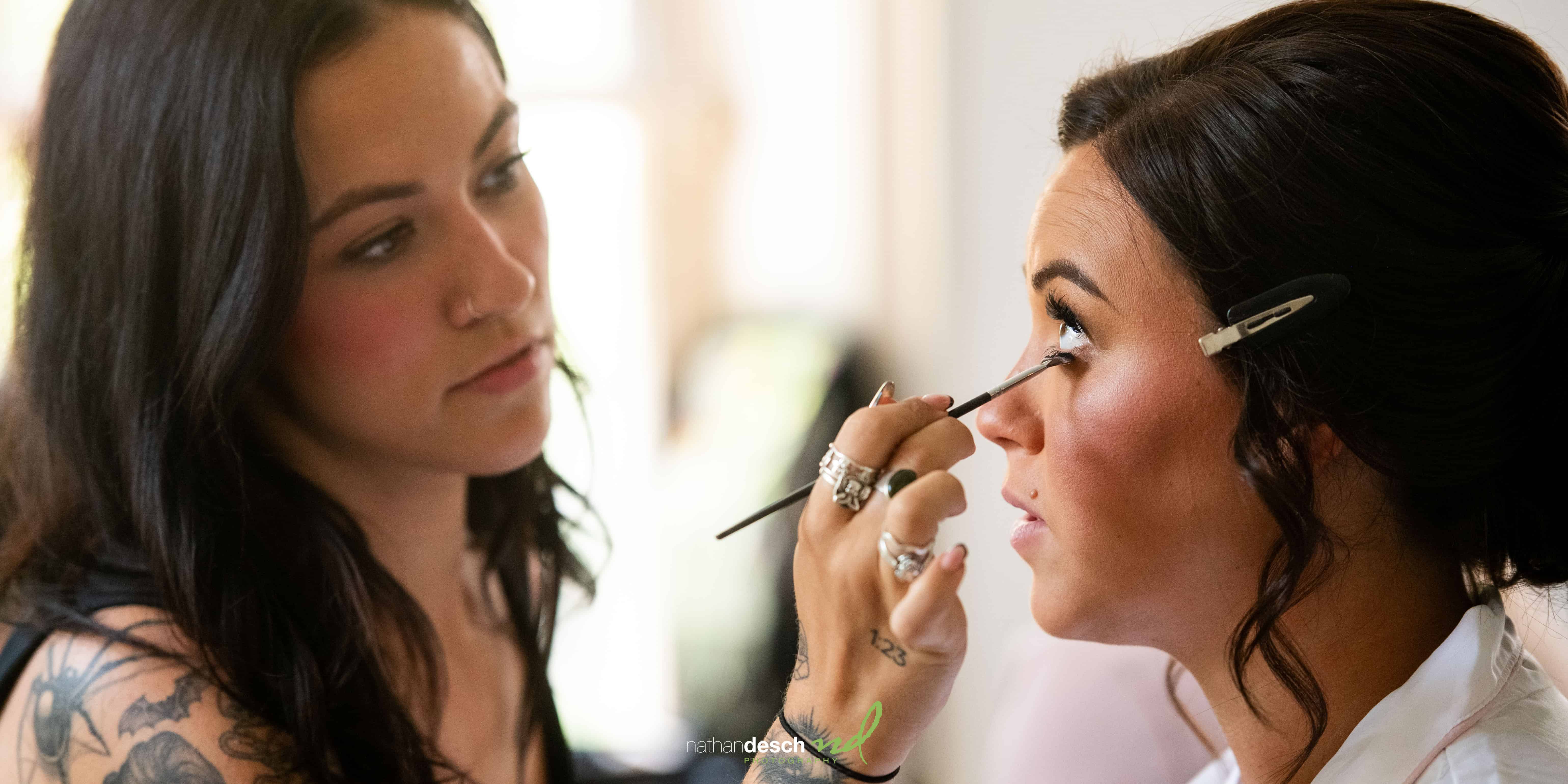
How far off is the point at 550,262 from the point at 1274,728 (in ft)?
A: 2.62

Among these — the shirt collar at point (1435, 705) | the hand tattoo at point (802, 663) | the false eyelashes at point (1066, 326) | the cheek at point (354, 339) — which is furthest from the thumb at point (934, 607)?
the cheek at point (354, 339)

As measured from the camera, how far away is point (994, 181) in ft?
3.51

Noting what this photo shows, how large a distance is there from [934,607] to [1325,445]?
13.4 inches

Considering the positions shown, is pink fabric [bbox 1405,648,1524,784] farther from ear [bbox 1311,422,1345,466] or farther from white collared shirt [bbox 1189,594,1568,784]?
ear [bbox 1311,422,1345,466]

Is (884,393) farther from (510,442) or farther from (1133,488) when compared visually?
(510,442)

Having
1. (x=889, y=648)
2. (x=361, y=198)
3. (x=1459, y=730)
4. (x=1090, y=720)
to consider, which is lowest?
(x=1090, y=720)

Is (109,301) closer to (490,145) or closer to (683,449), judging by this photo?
(490,145)

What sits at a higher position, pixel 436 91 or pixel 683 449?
pixel 436 91

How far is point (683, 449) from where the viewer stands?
115 cm

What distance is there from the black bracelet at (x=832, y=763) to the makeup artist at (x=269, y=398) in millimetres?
19

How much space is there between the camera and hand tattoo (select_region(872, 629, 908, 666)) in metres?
0.73

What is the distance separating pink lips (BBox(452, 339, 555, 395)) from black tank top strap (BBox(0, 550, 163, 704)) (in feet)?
0.93

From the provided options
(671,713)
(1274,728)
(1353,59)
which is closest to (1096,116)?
(1353,59)

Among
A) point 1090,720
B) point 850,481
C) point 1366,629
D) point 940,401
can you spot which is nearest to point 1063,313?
point 940,401
